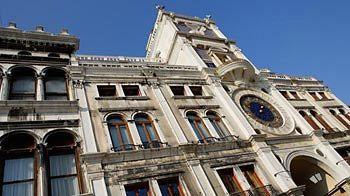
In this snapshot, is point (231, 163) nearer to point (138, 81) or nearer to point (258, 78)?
point (138, 81)

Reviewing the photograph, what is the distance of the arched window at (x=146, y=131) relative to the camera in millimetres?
16891

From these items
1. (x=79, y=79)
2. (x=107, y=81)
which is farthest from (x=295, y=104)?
(x=79, y=79)

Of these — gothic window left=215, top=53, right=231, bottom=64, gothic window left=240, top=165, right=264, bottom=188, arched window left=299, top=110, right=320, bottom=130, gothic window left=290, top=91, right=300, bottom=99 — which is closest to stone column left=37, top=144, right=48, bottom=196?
gothic window left=240, top=165, right=264, bottom=188

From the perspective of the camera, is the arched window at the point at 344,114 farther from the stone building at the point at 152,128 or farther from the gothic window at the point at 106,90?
the gothic window at the point at 106,90

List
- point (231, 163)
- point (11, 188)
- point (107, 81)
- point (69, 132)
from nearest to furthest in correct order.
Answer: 1. point (11, 188)
2. point (69, 132)
3. point (231, 163)
4. point (107, 81)

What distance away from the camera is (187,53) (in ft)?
90.0

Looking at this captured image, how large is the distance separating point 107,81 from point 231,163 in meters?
9.74

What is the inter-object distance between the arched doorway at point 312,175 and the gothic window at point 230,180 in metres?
6.18

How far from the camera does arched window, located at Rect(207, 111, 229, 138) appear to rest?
19748 millimetres

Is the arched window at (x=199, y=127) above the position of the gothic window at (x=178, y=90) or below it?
below

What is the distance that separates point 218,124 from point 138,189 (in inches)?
318

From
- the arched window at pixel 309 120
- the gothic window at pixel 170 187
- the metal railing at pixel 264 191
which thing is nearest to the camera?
the gothic window at pixel 170 187

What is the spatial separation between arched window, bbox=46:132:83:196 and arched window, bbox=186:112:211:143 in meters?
7.52

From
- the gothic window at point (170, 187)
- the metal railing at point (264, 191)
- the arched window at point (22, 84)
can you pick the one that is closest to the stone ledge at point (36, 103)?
the arched window at point (22, 84)
